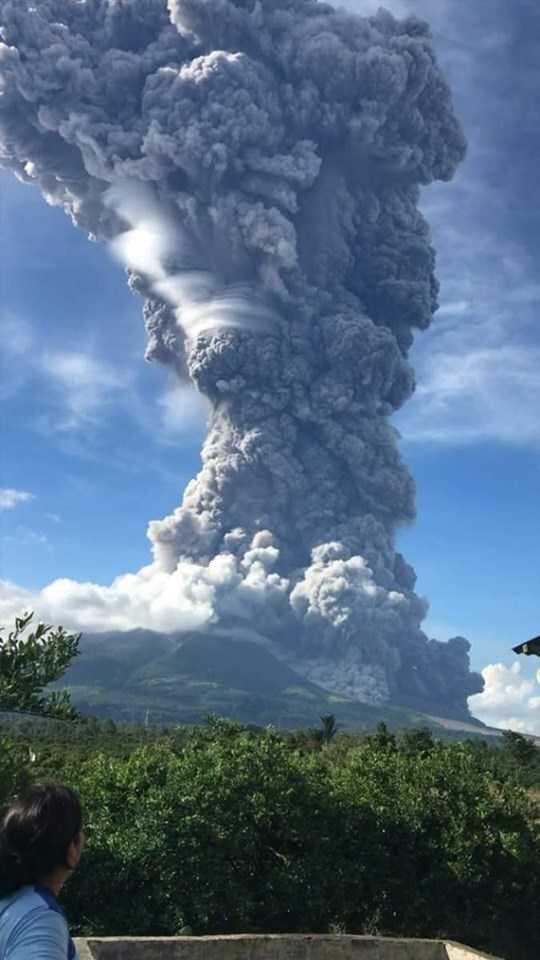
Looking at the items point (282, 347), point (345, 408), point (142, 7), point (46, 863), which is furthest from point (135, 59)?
point (46, 863)

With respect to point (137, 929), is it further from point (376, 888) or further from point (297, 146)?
point (297, 146)

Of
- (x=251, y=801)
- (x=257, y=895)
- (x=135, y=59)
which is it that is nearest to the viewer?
(x=257, y=895)

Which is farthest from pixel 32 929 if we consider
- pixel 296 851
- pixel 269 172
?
pixel 269 172

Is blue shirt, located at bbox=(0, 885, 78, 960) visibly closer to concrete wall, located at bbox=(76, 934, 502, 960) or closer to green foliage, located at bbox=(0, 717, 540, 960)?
concrete wall, located at bbox=(76, 934, 502, 960)

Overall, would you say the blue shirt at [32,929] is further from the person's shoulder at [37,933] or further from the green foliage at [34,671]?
the green foliage at [34,671]

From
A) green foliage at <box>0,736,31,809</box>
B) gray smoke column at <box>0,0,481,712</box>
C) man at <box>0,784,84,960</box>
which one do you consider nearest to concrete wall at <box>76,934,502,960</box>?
green foliage at <box>0,736,31,809</box>

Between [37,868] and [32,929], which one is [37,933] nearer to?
[32,929]
